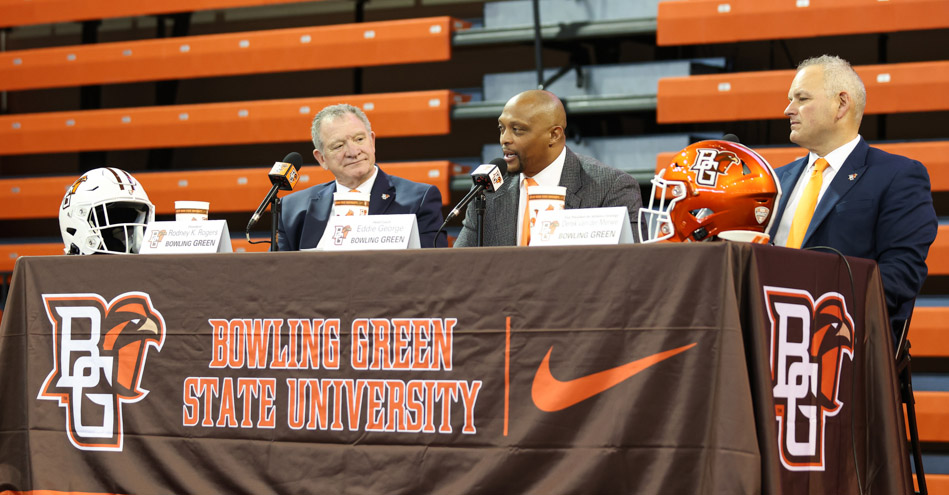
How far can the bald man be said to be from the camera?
3.03 m

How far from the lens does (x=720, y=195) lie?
91.4 inches

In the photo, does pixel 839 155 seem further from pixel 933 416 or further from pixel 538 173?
pixel 933 416

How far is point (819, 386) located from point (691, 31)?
3562mm

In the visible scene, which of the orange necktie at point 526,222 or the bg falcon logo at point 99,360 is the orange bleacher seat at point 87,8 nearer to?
the orange necktie at point 526,222

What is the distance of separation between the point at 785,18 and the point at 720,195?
3.21 metres

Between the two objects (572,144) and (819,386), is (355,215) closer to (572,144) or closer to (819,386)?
(819,386)

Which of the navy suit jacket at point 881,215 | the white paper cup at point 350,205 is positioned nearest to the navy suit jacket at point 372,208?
the white paper cup at point 350,205

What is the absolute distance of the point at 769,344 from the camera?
6.46ft

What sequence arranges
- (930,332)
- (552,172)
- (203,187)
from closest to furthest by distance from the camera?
1. (552,172)
2. (930,332)
3. (203,187)

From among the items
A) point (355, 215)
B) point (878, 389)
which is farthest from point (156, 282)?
point (878, 389)

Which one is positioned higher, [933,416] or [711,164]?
[711,164]

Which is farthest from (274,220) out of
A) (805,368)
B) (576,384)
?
(805,368)

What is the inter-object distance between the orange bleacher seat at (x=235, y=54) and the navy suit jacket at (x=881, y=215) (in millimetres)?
3398

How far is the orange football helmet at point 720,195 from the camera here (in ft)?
7.63
